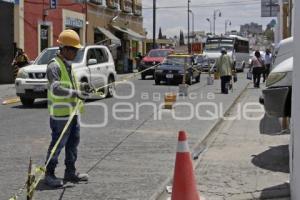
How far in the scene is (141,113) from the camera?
16141 millimetres

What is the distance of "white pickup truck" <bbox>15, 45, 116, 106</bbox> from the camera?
1805cm

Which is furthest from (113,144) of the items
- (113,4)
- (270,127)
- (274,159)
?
(113,4)

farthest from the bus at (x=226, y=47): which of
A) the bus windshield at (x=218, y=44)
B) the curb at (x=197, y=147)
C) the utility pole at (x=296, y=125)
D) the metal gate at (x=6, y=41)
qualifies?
the utility pole at (x=296, y=125)

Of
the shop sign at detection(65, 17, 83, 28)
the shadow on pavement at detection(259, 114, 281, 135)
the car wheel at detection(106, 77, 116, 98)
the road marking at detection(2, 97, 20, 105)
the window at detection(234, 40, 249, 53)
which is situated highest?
the shop sign at detection(65, 17, 83, 28)

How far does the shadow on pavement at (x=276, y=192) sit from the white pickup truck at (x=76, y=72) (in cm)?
957

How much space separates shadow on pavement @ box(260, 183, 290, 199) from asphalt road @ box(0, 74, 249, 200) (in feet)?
4.24

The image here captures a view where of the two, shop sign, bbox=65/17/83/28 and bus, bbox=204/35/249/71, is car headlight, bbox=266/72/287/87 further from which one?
bus, bbox=204/35/249/71

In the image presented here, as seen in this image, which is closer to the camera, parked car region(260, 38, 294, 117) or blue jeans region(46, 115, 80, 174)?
blue jeans region(46, 115, 80, 174)

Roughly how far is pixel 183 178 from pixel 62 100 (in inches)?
77.8

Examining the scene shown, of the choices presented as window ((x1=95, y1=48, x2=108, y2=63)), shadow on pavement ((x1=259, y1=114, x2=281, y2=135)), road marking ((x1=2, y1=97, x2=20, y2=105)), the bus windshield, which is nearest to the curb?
shadow on pavement ((x1=259, y1=114, x2=281, y2=135))

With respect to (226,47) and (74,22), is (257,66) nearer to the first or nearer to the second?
Result: (74,22)

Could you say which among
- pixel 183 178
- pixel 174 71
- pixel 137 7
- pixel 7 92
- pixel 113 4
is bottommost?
pixel 7 92

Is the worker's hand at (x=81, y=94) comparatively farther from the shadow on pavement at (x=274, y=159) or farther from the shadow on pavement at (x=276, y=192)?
the shadow on pavement at (x=274, y=159)

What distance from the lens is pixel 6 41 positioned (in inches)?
1177
